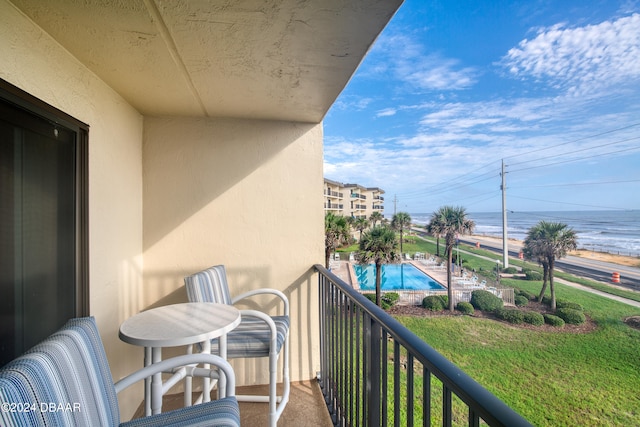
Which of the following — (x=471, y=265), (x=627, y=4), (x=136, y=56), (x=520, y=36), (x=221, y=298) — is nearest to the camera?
(x=136, y=56)

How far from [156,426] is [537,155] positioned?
4312 cm

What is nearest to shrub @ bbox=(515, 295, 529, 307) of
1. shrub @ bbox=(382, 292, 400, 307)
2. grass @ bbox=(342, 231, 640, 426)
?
grass @ bbox=(342, 231, 640, 426)

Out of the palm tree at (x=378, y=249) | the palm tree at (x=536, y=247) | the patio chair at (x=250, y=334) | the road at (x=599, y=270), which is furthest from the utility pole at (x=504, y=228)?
the patio chair at (x=250, y=334)

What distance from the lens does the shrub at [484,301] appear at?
15.8m

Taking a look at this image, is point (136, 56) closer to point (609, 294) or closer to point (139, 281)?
point (139, 281)

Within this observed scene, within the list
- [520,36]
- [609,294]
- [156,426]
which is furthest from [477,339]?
[520,36]

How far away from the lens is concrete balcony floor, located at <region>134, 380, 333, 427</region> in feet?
6.21

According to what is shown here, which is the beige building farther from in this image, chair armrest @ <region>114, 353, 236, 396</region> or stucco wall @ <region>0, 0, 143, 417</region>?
chair armrest @ <region>114, 353, 236, 396</region>

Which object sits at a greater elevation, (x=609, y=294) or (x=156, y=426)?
(x=156, y=426)

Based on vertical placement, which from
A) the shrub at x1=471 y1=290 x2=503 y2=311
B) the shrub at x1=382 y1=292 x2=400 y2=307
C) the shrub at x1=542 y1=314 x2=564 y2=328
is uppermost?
the shrub at x1=382 y1=292 x2=400 y2=307

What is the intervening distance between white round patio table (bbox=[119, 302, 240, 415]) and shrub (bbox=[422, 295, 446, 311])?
15.7 m

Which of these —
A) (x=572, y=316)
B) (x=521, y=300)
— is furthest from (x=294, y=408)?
(x=521, y=300)

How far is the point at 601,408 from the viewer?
36.2ft

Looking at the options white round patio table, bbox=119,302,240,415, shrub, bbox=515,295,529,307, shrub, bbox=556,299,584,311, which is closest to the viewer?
white round patio table, bbox=119,302,240,415
